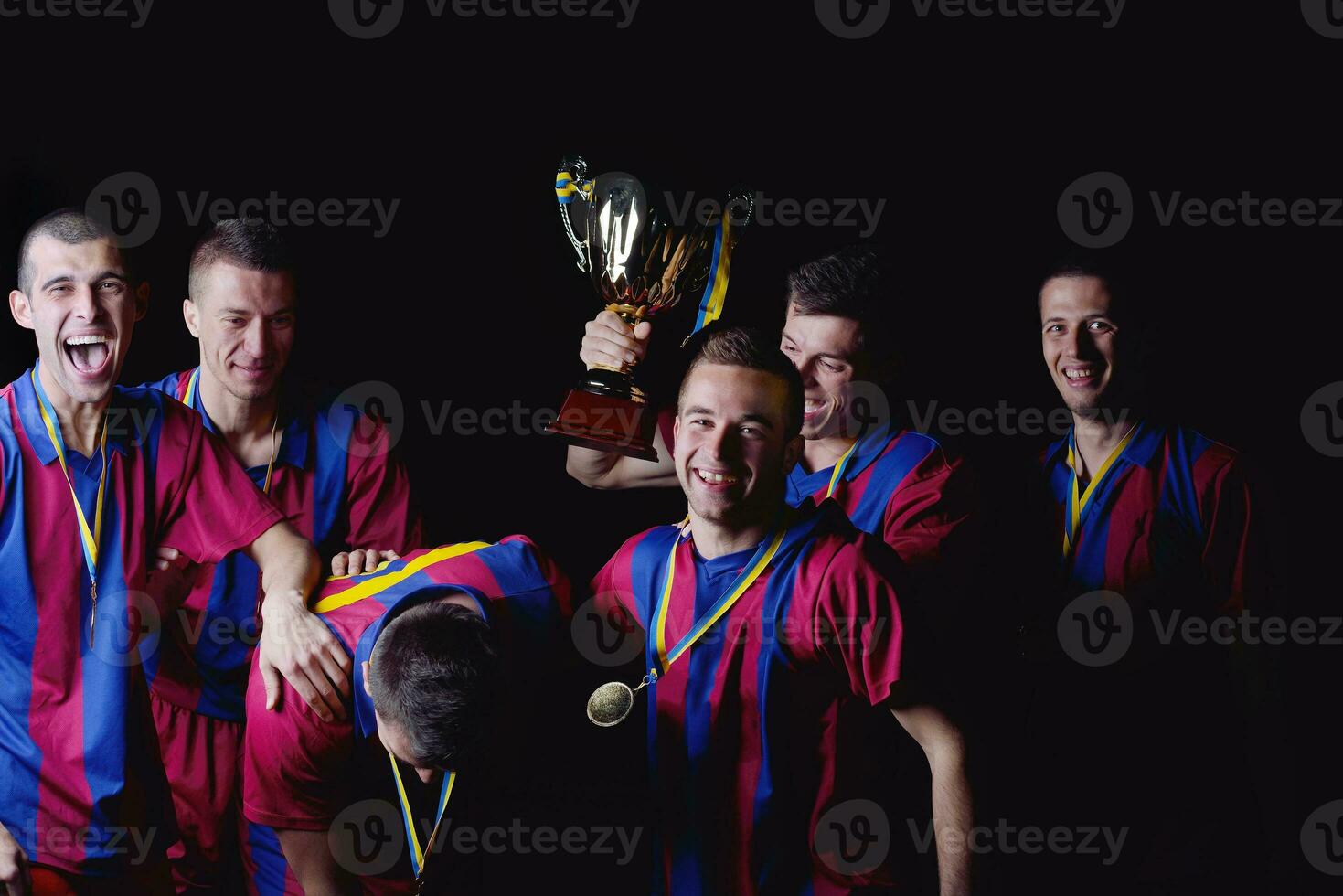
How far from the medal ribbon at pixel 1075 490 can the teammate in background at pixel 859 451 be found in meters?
0.30

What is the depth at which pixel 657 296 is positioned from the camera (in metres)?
3.38

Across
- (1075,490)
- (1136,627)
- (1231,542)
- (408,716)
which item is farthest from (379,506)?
(1231,542)

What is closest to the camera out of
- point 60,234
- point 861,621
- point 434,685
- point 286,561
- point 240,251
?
point 434,685

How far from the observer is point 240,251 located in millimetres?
3514

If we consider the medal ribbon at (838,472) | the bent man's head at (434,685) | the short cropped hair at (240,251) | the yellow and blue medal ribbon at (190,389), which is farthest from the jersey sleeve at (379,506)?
the medal ribbon at (838,472)

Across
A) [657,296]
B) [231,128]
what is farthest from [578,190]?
[231,128]

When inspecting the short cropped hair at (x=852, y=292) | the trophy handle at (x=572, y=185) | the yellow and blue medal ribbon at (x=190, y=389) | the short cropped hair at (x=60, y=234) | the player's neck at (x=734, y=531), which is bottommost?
the player's neck at (x=734, y=531)

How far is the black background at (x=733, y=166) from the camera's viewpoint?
4035mm

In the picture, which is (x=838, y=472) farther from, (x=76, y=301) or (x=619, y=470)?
(x=76, y=301)

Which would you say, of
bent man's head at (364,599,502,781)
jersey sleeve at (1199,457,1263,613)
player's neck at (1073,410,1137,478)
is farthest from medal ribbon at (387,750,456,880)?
jersey sleeve at (1199,457,1263,613)

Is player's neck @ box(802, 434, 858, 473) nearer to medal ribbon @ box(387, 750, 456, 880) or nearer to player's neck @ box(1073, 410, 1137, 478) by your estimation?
player's neck @ box(1073, 410, 1137, 478)

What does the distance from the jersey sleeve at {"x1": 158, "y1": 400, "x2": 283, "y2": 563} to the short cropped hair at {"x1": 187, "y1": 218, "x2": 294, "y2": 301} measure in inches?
13.3

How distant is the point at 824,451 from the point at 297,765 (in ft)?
4.80

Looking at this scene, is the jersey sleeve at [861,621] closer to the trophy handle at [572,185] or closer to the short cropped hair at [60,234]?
the trophy handle at [572,185]
